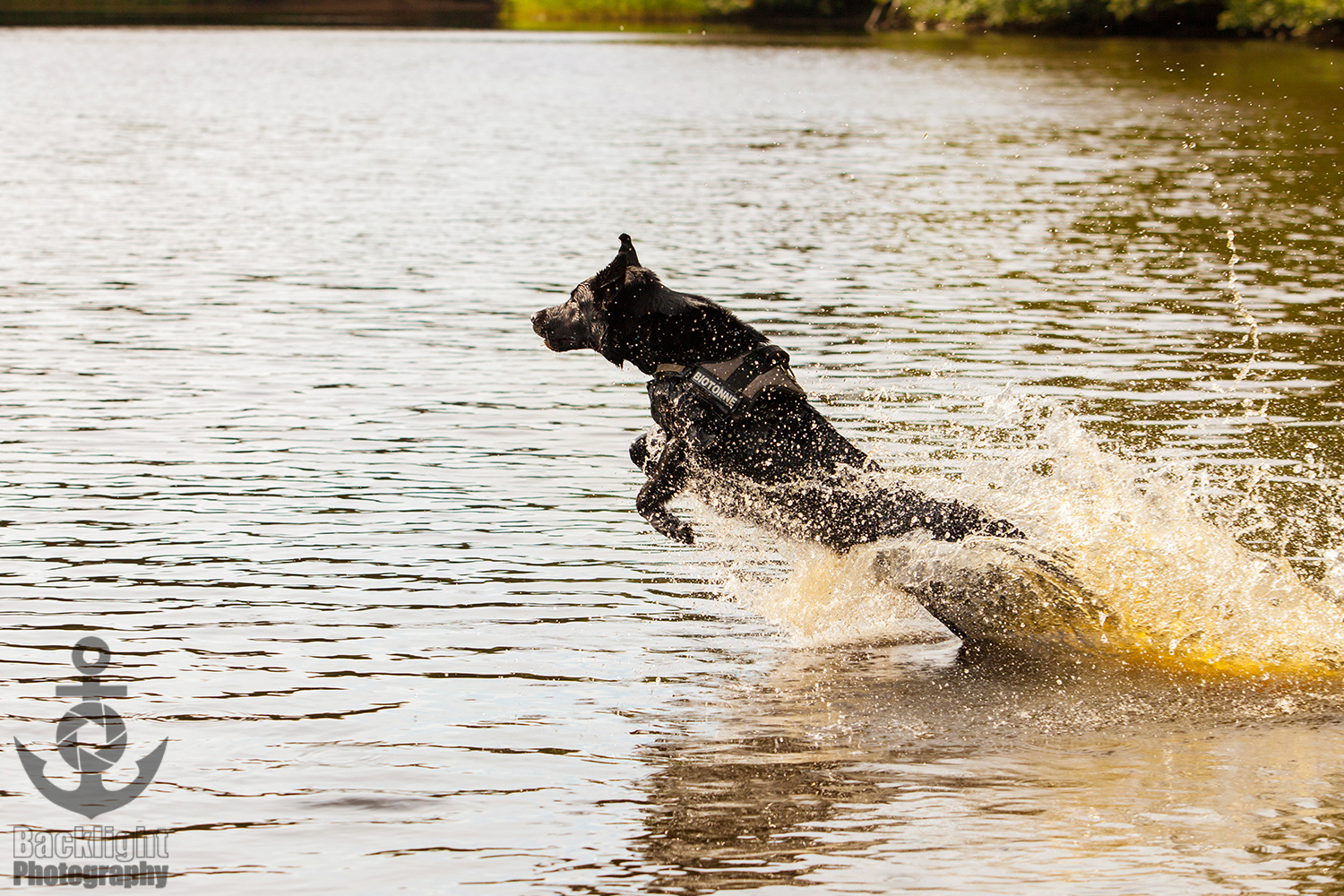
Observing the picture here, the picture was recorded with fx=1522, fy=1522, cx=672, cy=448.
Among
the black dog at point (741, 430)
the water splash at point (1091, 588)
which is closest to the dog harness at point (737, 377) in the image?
the black dog at point (741, 430)

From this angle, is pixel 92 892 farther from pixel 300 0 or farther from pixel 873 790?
pixel 300 0

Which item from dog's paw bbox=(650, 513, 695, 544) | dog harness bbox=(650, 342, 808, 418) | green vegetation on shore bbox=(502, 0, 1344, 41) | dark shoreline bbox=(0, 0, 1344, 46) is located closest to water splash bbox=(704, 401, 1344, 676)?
dog's paw bbox=(650, 513, 695, 544)

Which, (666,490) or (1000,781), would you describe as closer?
(1000,781)

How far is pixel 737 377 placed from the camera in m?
7.53

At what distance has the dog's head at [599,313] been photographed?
25.1ft

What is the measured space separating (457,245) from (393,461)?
10636mm

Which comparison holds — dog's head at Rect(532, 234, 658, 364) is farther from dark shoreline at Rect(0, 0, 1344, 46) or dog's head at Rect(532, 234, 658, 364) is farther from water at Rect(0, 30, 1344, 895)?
dark shoreline at Rect(0, 0, 1344, 46)

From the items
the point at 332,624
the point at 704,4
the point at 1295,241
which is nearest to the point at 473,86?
the point at 1295,241

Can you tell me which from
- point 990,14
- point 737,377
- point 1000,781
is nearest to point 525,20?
point 990,14

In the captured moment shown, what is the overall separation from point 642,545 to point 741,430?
250 cm

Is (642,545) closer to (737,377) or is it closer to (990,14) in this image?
(737,377)

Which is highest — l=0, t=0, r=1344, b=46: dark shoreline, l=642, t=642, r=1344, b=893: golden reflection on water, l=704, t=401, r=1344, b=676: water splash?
l=0, t=0, r=1344, b=46: dark shoreline

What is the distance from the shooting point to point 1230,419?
1242 centimetres

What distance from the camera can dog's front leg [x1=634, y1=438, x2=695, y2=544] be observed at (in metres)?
7.81
